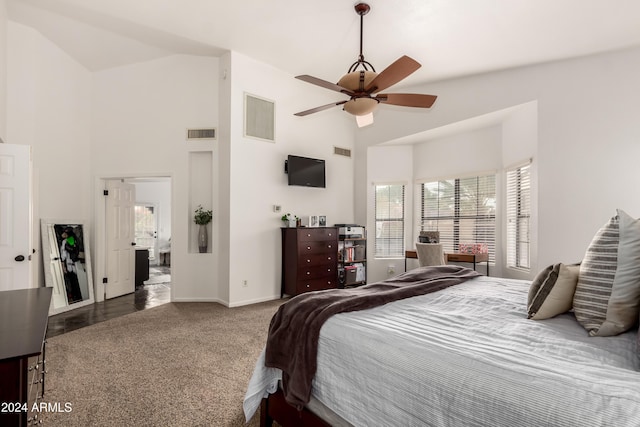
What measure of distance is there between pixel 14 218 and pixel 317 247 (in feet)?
12.1

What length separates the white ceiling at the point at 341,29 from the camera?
341cm

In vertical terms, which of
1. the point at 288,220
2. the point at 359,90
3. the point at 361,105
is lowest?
the point at 288,220

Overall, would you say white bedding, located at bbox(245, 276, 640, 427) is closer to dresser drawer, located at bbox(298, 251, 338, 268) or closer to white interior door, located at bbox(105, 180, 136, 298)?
dresser drawer, located at bbox(298, 251, 338, 268)

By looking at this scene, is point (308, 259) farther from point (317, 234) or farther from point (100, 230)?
point (100, 230)

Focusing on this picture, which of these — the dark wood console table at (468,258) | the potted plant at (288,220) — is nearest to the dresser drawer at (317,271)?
the potted plant at (288,220)

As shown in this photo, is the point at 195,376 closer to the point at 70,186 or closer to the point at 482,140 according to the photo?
the point at 70,186

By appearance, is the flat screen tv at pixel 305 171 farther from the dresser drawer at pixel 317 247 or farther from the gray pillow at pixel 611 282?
the gray pillow at pixel 611 282

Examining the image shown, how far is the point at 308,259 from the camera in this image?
5250 millimetres

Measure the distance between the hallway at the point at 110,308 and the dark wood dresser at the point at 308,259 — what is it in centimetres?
195

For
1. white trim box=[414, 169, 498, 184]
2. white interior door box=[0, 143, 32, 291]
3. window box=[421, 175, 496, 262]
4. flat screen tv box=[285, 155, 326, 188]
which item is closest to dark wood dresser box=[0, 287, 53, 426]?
white interior door box=[0, 143, 32, 291]

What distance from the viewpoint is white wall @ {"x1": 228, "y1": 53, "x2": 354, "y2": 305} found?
4867mm

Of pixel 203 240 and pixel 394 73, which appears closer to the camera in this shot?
pixel 394 73

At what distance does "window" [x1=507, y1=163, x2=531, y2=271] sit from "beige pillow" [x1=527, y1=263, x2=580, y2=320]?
11.3 feet

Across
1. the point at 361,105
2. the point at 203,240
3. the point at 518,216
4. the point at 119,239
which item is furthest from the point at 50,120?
the point at 518,216
